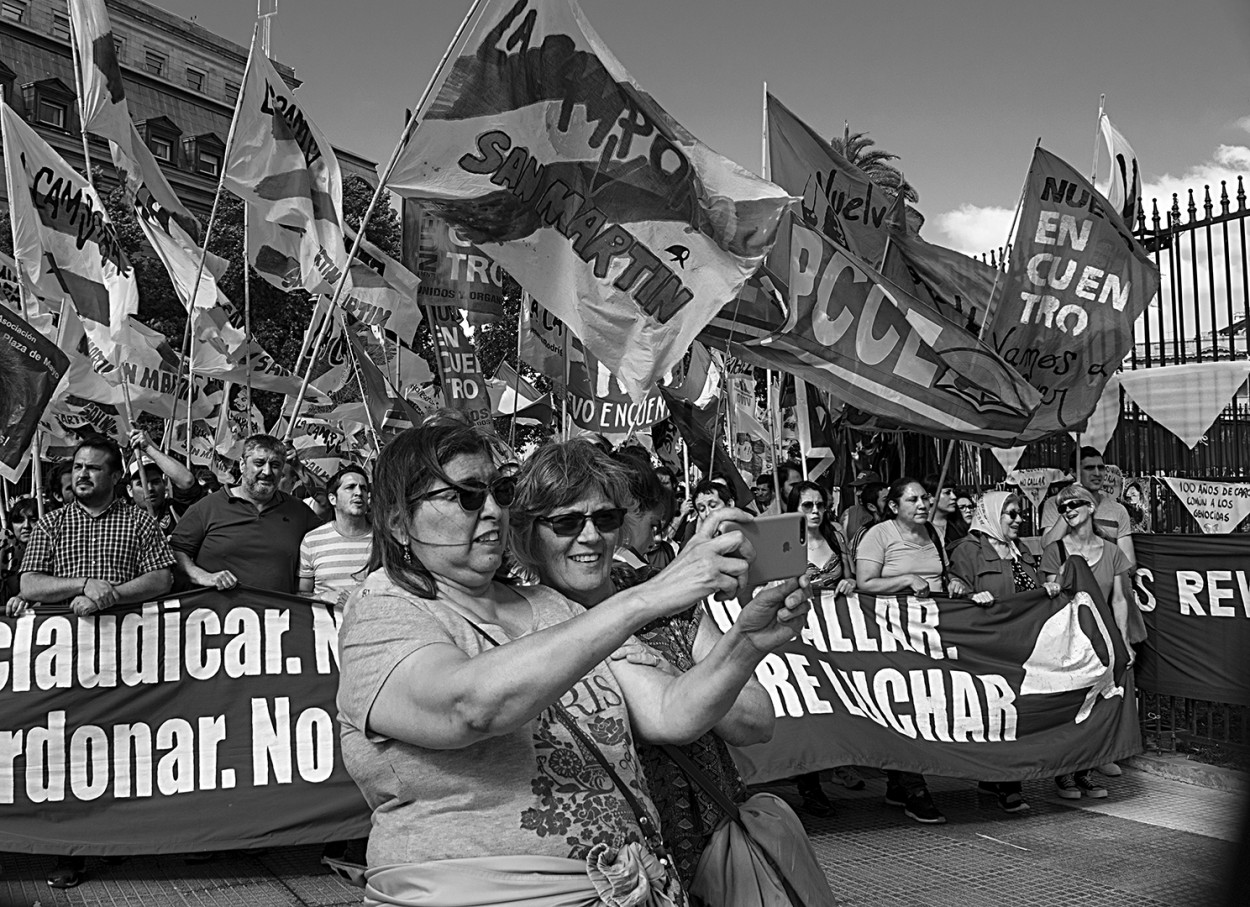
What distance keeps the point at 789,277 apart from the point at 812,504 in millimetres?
1526

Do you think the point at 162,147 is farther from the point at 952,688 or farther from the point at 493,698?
the point at 493,698

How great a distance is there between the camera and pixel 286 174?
8844mm

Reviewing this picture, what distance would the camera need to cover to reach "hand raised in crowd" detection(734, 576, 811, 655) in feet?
6.52

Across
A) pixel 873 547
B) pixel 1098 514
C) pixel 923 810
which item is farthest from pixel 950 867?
pixel 1098 514

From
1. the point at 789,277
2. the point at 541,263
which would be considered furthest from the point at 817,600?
the point at 541,263

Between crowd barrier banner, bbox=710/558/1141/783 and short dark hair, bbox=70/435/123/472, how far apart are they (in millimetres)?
3122

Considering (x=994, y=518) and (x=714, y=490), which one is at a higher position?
(x=714, y=490)

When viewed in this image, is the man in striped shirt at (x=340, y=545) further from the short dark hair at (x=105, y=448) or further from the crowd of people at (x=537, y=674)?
the crowd of people at (x=537, y=674)

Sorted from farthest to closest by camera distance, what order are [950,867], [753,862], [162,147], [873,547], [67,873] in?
[162,147] < [873,547] < [950,867] < [67,873] < [753,862]

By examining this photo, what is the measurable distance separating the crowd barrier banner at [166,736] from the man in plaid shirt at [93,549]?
132 mm

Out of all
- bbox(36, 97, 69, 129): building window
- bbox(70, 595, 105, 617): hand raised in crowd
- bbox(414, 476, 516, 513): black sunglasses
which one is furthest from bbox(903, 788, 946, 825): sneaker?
bbox(36, 97, 69, 129): building window

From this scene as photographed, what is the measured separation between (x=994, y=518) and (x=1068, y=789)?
2449mm

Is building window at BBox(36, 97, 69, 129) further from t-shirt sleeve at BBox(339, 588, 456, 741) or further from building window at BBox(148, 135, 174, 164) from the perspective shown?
t-shirt sleeve at BBox(339, 588, 456, 741)

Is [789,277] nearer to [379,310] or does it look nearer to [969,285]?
[969,285]
